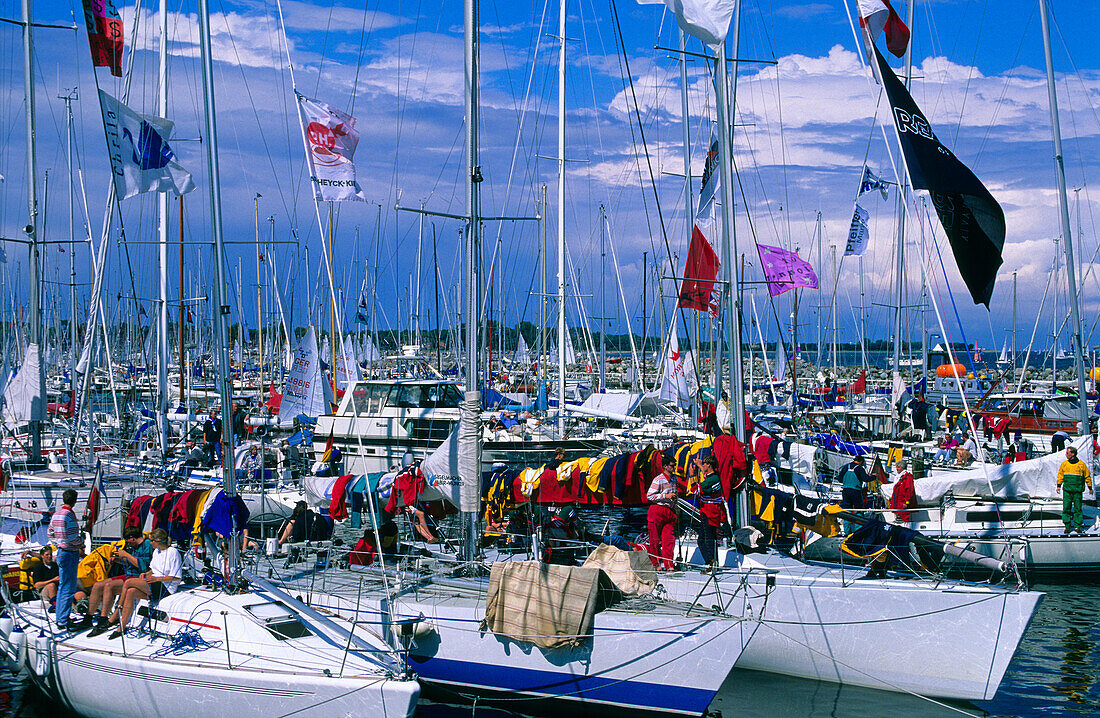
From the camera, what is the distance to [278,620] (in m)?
11.3

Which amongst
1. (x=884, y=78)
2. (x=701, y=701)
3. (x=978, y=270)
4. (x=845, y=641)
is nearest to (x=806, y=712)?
(x=845, y=641)

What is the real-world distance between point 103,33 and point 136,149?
4.42 m

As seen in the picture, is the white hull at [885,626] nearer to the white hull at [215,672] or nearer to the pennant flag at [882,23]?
the white hull at [215,672]

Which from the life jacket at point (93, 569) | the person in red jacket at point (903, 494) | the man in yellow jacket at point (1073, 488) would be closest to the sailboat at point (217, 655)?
the life jacket at point (93, 569)

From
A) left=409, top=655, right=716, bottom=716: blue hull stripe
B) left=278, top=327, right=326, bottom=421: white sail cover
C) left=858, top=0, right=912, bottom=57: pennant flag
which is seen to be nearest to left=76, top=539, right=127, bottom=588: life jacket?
left=409, top=655, right=716, bottom=716: blue hull stripe

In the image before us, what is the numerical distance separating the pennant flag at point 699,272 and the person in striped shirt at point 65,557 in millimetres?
11424

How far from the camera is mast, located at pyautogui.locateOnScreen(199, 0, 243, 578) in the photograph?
38.2 ft

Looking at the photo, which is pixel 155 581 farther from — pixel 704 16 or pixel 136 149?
pixel 704 16

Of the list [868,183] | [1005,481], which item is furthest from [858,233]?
[1005,481]

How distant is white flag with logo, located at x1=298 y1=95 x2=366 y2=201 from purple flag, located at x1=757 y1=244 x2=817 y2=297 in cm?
1155

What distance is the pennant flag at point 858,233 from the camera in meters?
30.9

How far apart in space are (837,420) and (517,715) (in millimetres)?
24040

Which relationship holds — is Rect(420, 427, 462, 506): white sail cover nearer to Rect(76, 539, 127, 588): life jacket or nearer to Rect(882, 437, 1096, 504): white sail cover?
Rect(76, 539, 127, 588): life jacket

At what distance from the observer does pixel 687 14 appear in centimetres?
1250
